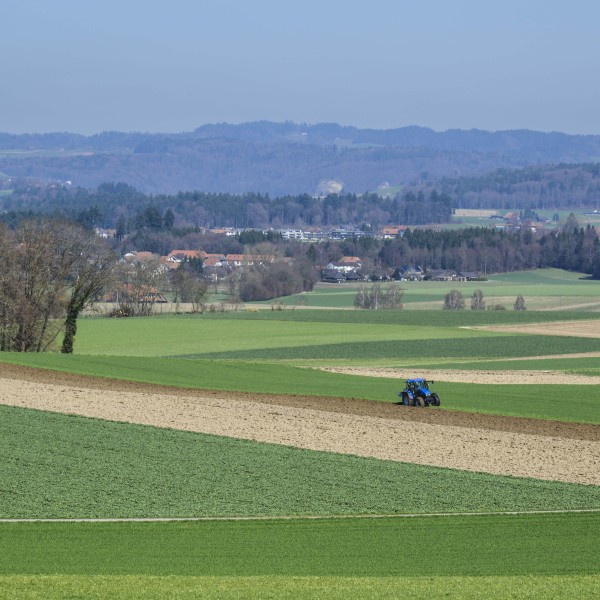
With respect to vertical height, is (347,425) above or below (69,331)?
above

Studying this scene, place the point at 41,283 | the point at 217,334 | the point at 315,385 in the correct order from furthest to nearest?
1. the point at 217,334
2. the point at 41,283
3. the point at 315,385

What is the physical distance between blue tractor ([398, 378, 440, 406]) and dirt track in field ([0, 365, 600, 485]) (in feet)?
2.58

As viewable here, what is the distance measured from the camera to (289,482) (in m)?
26.2

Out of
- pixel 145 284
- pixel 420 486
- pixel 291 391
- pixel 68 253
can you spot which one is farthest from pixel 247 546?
pixel 145 284

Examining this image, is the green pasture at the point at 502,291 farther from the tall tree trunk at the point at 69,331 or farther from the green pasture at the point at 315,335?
the tall tree trunk at the point at 69,331

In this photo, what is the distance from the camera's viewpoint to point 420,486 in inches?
1039

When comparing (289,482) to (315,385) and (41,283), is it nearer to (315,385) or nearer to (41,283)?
(315,385)

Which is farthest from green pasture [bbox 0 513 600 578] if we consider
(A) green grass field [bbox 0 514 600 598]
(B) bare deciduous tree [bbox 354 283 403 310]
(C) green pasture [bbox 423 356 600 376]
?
(B) bare deciduous tree [bbox 354 283 403 310]

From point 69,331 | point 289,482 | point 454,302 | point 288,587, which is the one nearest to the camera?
point 288,587

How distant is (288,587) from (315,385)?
28969 millimetres

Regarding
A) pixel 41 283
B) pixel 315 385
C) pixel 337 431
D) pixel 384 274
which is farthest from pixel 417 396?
pixel 384 274

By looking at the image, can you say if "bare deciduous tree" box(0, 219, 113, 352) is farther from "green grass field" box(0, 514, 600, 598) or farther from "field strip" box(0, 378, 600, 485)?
"green grass field" box(0, 514, 600, 598)

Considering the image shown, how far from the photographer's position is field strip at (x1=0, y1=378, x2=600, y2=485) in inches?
1188

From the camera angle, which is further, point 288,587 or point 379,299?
point 379,299
